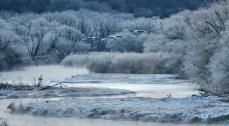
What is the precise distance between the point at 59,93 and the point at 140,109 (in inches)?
510

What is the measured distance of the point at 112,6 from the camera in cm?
15188

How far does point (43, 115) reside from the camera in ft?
121

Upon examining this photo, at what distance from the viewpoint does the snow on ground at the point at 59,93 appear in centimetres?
4666

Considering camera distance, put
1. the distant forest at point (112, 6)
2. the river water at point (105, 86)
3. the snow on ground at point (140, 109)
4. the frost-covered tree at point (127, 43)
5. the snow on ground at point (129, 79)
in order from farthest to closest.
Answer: the distant forest at point (112, 6), the frost-covered tree at point (127, 43), the snow on ground at point (129, 79), the river water at point (105, 86), the snow on ground at point (140, 109)

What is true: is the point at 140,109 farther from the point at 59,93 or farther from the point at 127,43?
the point at 127,43

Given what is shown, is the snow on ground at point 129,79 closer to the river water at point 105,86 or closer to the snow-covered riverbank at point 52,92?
the river water at point 105,86

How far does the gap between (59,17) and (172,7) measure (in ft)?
100

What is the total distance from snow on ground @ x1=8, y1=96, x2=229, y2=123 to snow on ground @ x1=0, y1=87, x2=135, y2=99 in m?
6.45

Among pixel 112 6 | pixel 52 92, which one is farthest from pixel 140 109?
pixel 112 6

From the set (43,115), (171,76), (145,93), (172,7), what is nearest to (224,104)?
(43,115)

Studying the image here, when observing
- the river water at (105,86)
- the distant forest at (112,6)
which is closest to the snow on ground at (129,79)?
the river water at (105,86)

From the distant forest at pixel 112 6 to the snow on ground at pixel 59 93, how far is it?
86821 mm

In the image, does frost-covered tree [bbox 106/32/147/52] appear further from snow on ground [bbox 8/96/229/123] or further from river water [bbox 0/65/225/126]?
snow on ground [bbox 8/96/229/123]

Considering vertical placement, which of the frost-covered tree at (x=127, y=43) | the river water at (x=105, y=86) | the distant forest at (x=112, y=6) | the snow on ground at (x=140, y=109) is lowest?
the river water at (x=105, y=86)
